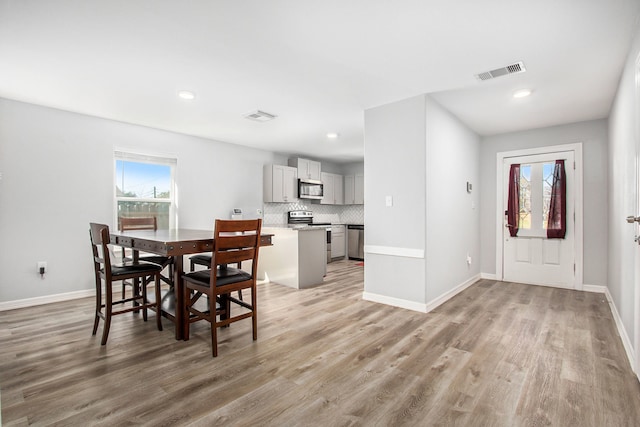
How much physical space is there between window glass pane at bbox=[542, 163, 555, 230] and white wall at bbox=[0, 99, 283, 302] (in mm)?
5611

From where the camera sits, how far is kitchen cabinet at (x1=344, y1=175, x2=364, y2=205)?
25.2ft

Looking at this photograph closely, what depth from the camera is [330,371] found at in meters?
2.16

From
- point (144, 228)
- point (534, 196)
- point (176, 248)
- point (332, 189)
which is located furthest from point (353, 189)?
point (176, 248)

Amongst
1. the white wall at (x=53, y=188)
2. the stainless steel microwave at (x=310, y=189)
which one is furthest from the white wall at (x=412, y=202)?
the white wall at (x=53, y=188)

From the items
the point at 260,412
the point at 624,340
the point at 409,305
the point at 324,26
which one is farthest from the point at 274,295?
the point at 624,340

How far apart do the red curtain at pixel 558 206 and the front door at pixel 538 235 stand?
0.14 feet

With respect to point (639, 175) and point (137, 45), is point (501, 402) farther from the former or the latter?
point (137, 45)

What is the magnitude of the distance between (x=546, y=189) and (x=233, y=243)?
451cm

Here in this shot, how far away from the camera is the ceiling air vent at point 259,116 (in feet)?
13.2

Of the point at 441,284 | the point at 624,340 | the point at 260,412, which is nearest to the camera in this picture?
the point at 260,412

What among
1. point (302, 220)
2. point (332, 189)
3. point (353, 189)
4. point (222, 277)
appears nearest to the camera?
point (222, 277)

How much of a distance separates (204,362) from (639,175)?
316cm

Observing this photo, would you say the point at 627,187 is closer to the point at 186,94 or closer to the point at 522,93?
the point at 522,93

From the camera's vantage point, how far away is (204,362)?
2283mm
